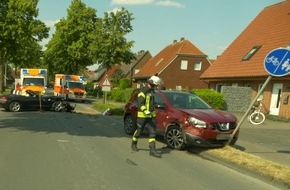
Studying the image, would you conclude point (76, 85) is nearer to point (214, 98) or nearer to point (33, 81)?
point (33, 81)

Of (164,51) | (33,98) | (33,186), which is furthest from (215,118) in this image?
(164,51)

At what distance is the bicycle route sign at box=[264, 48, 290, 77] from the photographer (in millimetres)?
10016

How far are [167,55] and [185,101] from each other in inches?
1831

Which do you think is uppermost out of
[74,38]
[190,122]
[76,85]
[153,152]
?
[74,38]

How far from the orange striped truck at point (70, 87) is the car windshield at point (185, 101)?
31.0 metres

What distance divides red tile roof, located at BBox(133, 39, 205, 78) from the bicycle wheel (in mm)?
32869

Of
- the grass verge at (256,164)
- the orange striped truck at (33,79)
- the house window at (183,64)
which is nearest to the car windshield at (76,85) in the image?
the orange striped truck at (33,79)

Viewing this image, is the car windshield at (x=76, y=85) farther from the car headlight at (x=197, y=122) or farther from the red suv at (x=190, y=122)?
the car headlight at (x=197, y=122)

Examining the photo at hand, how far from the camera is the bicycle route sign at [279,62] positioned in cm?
1002

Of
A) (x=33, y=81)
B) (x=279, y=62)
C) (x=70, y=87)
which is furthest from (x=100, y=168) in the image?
(x=70, y=87)

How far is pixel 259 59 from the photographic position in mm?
29875

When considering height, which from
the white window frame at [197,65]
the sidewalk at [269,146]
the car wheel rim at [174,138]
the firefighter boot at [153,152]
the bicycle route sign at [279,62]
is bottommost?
the sidewalk at [269,146]

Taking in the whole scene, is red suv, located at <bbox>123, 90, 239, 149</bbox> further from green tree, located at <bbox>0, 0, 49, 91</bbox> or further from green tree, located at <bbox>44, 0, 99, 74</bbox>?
green tree, located at <bbox>44, 0, 99, 74</bbox>

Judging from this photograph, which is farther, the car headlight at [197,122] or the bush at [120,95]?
the bush at [120,95]
